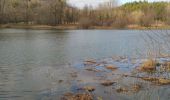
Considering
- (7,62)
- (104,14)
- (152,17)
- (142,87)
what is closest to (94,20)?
(104,14)

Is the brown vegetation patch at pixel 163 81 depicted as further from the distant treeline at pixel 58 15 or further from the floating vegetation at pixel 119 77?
the distant treeline at pixel 58 15

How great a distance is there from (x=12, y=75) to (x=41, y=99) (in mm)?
5083

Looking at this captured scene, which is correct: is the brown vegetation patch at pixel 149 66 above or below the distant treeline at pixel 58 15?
below

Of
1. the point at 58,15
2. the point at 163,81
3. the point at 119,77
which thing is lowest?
the point at 119,77

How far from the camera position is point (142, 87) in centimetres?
1251

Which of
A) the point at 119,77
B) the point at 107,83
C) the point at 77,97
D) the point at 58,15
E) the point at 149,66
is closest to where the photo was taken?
the point at 77,97

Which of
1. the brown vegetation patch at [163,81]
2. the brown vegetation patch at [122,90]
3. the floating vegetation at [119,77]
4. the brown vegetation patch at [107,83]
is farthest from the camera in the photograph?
the brown vegetation patch at [107,83]

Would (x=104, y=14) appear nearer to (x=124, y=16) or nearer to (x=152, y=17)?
(x=124, y=16)

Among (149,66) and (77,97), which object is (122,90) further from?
(149,66)

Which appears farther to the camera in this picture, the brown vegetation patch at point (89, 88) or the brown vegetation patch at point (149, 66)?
the brown vegetation patch at point (149, 66)

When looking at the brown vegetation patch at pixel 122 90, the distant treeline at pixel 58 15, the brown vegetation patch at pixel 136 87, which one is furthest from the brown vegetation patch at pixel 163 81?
the distant treeline at pixel 58 15

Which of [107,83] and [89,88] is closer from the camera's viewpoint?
[89,88]

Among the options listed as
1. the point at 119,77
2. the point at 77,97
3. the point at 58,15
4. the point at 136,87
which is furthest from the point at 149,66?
the point at 58,15

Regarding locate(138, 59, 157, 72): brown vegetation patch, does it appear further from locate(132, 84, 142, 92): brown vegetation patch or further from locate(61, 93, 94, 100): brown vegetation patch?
locate(61, 93, 94, 100): brown vegetation patch
